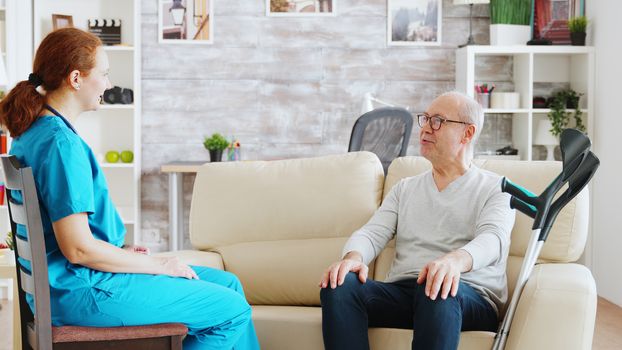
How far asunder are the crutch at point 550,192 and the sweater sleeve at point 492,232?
14 centimetres

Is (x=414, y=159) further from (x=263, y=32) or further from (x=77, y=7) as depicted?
(x=77, y=7)

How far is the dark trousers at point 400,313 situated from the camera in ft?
7.91

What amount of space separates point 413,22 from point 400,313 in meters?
3.53

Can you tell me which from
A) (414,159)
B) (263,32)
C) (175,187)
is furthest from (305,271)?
(263,32)

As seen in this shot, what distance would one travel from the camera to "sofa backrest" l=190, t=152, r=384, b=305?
3098 mm

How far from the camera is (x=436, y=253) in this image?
2.78 metres

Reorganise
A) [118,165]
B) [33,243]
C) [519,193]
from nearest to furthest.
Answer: [33,243], [519,193], [118,165]

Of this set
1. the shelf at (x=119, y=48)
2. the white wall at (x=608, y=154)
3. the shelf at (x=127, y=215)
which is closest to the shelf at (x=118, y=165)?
the shelf at (x=127, y=215)

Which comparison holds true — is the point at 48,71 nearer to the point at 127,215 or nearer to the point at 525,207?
the point at 525,207

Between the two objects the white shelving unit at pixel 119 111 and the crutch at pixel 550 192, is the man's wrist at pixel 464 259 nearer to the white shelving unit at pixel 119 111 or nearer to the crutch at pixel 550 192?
the crutch at pixel 550 192

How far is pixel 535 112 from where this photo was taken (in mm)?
5715

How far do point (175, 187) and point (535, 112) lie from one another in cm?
241

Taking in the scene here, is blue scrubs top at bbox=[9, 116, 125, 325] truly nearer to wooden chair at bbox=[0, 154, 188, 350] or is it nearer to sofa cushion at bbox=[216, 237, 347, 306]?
wooden chair at bbox=[0, 154, 188, 350]

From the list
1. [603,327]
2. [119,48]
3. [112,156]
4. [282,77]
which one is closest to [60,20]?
[119,48]
